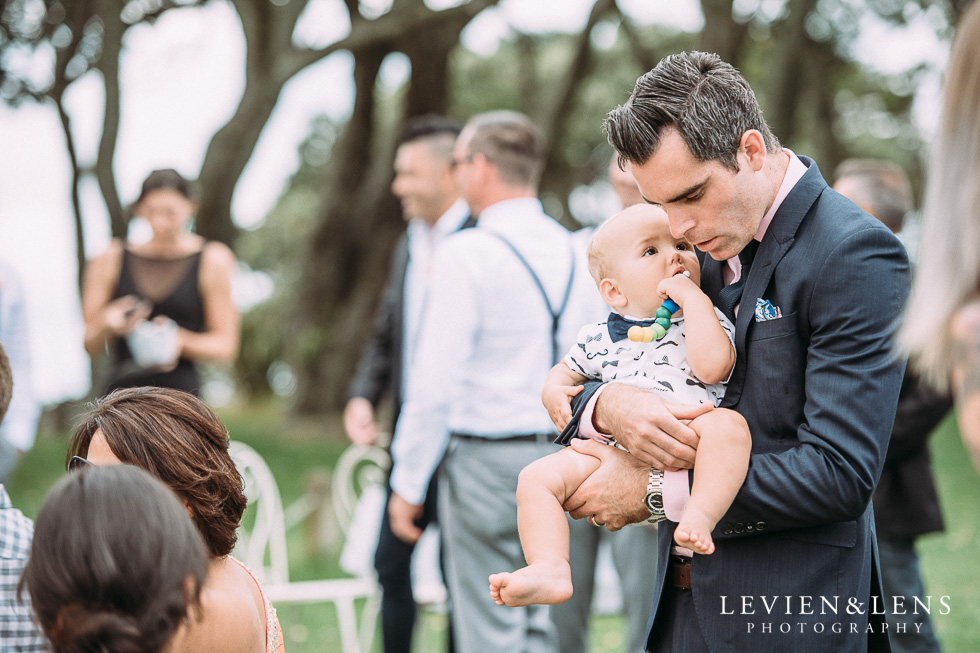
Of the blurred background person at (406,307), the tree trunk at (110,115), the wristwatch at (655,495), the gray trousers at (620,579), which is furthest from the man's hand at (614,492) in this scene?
the tree trunk at (110,115)

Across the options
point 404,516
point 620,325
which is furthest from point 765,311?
point 404,516

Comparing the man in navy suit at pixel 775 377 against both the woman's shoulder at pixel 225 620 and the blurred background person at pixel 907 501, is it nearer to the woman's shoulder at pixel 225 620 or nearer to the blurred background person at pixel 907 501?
the woman's shoulder at pixel 225 620

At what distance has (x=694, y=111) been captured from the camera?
6.49 ft

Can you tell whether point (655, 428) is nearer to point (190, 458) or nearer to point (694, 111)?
point (694, 111)

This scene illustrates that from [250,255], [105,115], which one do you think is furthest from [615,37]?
[105,115]

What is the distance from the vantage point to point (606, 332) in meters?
2.38

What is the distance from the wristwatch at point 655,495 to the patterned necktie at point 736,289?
39cm

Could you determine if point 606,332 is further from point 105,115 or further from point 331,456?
point 331,456

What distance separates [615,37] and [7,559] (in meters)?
18.4

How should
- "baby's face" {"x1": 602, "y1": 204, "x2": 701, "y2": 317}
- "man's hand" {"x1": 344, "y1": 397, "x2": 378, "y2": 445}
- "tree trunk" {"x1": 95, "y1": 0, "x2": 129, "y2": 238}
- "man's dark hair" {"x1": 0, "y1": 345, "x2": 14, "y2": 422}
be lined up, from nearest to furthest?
"baby's face" {"x1": 602, "y1": 204, "x2": 701, "y2": 317} → "man's dark hair" {"x1": 0, "y1": 345, "x2": 14, "y2": 422} → "man's hand" {"x1": 344, "y1": 397, "x2": 378, "y2": 445} → "tree trunk" {"x1": 95, "y1": 0, "x2": 129, "y2": 238}

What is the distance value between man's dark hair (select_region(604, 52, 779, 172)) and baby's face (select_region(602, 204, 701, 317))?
0.28m

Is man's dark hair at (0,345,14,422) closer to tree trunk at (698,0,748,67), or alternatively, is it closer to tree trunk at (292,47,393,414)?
tree trunk at (698,0,748,67)

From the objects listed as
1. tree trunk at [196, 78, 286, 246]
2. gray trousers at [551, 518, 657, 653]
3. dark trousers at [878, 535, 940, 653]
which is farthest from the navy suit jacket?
A: tree trunk at [196, 78, 286, 246]

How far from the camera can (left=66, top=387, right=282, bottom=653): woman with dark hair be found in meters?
1.99
